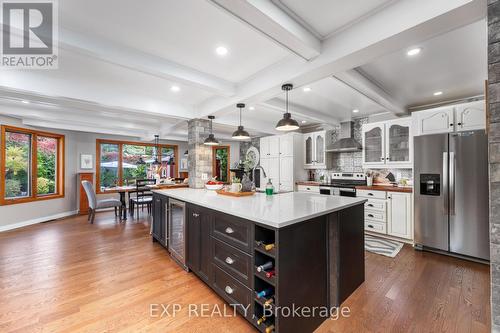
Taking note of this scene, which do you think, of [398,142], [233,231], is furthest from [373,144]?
[233,231]

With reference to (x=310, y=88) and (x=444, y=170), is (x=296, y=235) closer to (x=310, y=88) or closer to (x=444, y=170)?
(x=310, y=88)

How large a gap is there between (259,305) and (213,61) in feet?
8.33

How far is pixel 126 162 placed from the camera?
23.0ft

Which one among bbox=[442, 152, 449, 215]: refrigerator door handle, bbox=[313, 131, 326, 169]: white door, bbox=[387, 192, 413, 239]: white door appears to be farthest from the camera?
bbox=[313, 131, 326, 169]: white door

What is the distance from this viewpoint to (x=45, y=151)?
210 inches

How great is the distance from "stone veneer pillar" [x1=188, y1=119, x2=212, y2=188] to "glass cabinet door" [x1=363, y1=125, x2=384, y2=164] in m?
3.28

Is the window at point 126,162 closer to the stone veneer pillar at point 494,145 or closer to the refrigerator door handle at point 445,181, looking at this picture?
the refrigerator door handle at point 445,181

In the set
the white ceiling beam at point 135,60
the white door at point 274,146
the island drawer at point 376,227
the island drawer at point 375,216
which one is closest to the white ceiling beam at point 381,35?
the white ceiling beam at point 135,60

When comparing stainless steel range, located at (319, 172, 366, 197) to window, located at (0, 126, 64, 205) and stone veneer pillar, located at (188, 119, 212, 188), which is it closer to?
stone veneer pillar, located at (188, 119, 212, 188)

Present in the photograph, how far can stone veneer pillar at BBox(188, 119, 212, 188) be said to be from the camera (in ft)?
14.1

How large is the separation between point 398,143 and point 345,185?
1.20 meters

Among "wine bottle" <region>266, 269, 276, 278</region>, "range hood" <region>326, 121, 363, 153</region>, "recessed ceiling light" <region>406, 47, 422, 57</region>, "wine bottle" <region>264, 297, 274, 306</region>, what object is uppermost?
"recessed ceiling light" <region>406, 47, 422, 57</region>

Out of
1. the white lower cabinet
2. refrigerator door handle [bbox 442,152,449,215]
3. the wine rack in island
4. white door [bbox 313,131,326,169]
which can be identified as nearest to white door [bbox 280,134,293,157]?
white door [bbox 313,131,326,169]

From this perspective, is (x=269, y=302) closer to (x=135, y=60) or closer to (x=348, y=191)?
(x=135, y=60)
